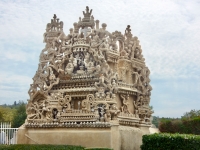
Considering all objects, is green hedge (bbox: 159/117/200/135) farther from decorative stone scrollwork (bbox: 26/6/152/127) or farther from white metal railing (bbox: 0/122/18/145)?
white metal railing (bbox: 0/122/18/145)

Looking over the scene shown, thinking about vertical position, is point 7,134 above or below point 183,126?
below

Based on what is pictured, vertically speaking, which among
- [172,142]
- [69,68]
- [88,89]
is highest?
[69,68]

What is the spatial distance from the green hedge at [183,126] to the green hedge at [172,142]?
44.0 ft

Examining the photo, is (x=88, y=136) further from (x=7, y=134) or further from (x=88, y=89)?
(x=7, y=134)

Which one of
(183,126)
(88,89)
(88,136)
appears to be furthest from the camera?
(183,126)

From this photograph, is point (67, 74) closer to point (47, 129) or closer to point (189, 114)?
point (47, 129)

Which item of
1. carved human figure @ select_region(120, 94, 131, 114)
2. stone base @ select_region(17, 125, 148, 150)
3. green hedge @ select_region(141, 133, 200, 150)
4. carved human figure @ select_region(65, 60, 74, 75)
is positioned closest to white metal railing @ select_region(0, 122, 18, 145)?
stone base @ select_region(17, 125, 148, 150)

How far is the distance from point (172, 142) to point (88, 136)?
115 inches

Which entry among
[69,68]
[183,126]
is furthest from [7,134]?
[183,126]

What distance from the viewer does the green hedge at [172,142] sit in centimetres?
1125

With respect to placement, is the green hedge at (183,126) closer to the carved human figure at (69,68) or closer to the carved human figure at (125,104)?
the carved human figure at (125,104)

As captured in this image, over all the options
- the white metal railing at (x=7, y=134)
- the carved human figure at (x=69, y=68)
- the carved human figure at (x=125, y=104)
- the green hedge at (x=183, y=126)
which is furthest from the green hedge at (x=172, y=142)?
the green hedge at (x=183, y=126)

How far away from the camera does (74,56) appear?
13562 mm

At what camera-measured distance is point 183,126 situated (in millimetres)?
25078
